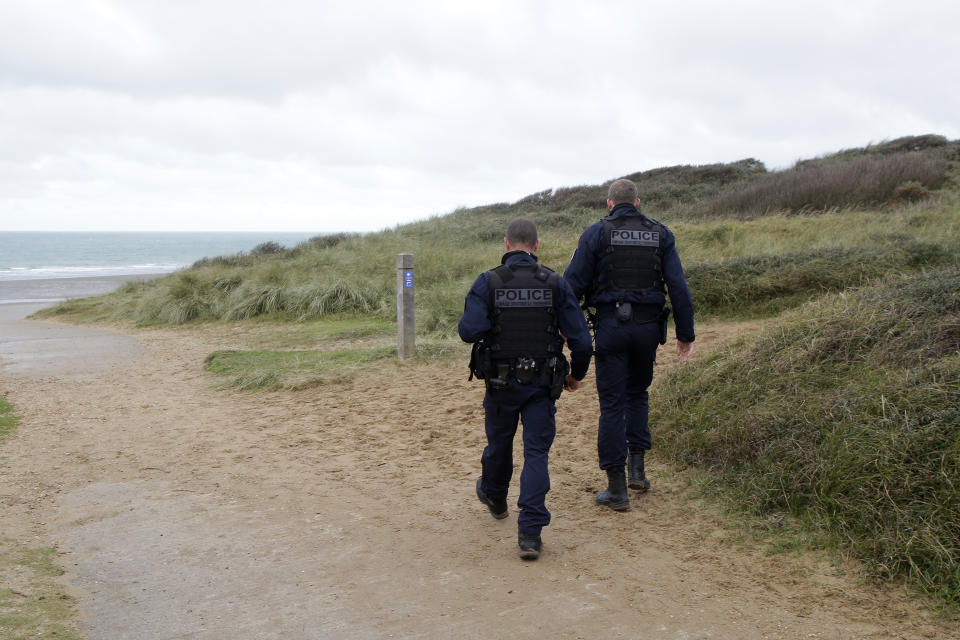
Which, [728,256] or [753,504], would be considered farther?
[728,256]

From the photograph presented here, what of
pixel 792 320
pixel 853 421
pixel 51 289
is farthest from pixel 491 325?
pixel 51 289

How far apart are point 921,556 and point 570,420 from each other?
3665 millimetres

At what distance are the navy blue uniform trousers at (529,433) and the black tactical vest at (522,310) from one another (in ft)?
0.64

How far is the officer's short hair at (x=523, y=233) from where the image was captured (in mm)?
4242

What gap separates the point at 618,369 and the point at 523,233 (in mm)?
1105

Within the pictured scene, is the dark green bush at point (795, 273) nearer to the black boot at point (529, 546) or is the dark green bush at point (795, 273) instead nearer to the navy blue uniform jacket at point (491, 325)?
the navy blue uniform jacket at point (491, 325)

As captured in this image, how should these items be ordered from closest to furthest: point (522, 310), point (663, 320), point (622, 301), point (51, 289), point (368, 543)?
1. point (522, 310)
2. point (368, 543)
3. point (622, 301)
4. point (663, 320)
5. point (51, 289)

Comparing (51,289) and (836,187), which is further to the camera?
(51,289)

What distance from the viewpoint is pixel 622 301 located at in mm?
4719

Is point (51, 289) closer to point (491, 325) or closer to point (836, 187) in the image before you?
point (836, 187)

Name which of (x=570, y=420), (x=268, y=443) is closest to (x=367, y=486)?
(x=268, y=443)

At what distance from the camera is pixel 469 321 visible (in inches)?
164

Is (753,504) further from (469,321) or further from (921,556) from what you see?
(469,321)

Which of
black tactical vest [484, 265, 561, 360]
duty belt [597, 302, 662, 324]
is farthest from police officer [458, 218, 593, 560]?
duty belt [597, 302, 662, 324]
